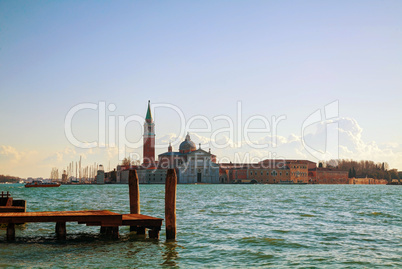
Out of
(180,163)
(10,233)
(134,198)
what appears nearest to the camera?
(10,233)

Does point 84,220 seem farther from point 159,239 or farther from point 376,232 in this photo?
point 376,232

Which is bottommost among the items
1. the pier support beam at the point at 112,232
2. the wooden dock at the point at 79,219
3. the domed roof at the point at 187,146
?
the pier support beam at the point at 112,232

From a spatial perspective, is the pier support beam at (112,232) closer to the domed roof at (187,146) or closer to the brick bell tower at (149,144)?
the brick bell tower at (149,144)

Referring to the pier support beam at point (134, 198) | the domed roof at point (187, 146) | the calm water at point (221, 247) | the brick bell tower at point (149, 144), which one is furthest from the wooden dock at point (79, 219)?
the domed roof at point (187, 146)

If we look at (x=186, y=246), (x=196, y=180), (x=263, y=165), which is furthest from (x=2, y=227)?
(x=263, y=165)

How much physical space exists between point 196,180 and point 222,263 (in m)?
98.4

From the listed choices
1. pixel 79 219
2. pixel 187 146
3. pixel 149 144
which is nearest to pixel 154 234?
pixel 79 219

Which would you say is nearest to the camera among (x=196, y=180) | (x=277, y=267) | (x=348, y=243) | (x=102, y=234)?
(x=277, y=267)

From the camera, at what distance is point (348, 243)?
1351cm

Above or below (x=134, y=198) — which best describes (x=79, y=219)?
below

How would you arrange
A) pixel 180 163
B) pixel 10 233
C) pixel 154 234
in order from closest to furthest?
pixel 10 233, pixel 154 234, pixel 180 163

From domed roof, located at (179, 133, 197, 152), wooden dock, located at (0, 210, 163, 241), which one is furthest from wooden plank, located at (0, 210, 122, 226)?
domed roof, located at (179, 133, 197, 152)

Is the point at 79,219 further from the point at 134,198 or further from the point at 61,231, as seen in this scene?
the point at 134,198

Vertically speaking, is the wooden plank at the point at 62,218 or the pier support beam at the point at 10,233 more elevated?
the wooden plank at the point at 62,218
